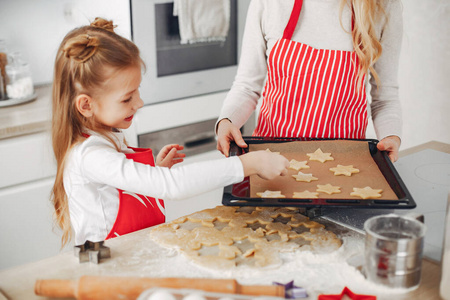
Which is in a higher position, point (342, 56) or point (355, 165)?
point (342, 56)

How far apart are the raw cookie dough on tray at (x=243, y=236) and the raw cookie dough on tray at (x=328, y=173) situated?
0.06 metres

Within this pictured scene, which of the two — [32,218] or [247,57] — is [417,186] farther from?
[32,218]

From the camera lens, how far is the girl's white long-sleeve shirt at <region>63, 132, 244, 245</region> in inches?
39.8

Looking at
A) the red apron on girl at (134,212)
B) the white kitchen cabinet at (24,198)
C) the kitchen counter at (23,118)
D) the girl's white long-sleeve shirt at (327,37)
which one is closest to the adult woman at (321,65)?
the girl's white long-sleeve shirt at (327,37)

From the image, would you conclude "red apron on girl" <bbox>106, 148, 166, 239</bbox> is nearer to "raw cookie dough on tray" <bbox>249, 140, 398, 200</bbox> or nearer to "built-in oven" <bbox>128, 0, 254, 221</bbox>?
"raw cookie dough on tray" <bbox>249, 140, 398, 200</bbox>

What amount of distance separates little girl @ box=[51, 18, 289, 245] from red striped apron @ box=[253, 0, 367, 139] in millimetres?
425

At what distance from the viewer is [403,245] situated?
0.79 meters

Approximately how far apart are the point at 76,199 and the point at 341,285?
0.62 m

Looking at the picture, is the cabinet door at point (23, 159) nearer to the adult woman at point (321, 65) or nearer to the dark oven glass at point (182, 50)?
Answer: the dark oven glass at point (182, 50)

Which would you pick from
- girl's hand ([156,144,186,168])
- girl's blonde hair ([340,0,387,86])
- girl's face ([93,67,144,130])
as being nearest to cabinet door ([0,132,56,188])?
girl's hand ([156,144,186,168])

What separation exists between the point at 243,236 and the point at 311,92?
1.99 ft

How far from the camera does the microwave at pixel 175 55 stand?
2.25m

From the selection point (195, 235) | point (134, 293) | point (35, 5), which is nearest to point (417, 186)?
point (195, 235)

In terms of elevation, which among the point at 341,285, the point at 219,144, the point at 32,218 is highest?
the point at 219,144
